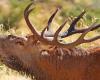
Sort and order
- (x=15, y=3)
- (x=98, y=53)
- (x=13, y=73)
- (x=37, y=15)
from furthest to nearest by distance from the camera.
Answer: (x=15, y=3)
(x=37, y=15)
(x=13, y=73)
(x=98, y=53)

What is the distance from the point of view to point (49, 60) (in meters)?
7.86

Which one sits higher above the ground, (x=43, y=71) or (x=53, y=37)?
(x=53, y=37)

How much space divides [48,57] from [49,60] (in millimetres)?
47

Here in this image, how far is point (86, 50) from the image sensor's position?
7.86 meters

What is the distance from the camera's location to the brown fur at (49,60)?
7.74 metres

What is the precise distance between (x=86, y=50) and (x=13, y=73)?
2594 millimetres

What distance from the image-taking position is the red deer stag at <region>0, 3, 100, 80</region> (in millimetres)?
7668

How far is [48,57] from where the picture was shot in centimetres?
786

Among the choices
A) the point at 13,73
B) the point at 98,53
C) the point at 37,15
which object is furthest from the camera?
the point at 37,15

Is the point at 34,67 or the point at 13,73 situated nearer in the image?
the point at 34,67

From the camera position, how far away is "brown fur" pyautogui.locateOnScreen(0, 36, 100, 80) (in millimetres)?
7738

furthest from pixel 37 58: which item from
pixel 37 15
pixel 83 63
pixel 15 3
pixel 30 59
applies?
pixel 15 3

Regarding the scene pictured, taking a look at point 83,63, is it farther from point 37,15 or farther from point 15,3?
point 15,3

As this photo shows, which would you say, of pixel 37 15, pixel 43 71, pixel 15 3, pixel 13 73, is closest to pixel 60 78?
pixel 43 71
